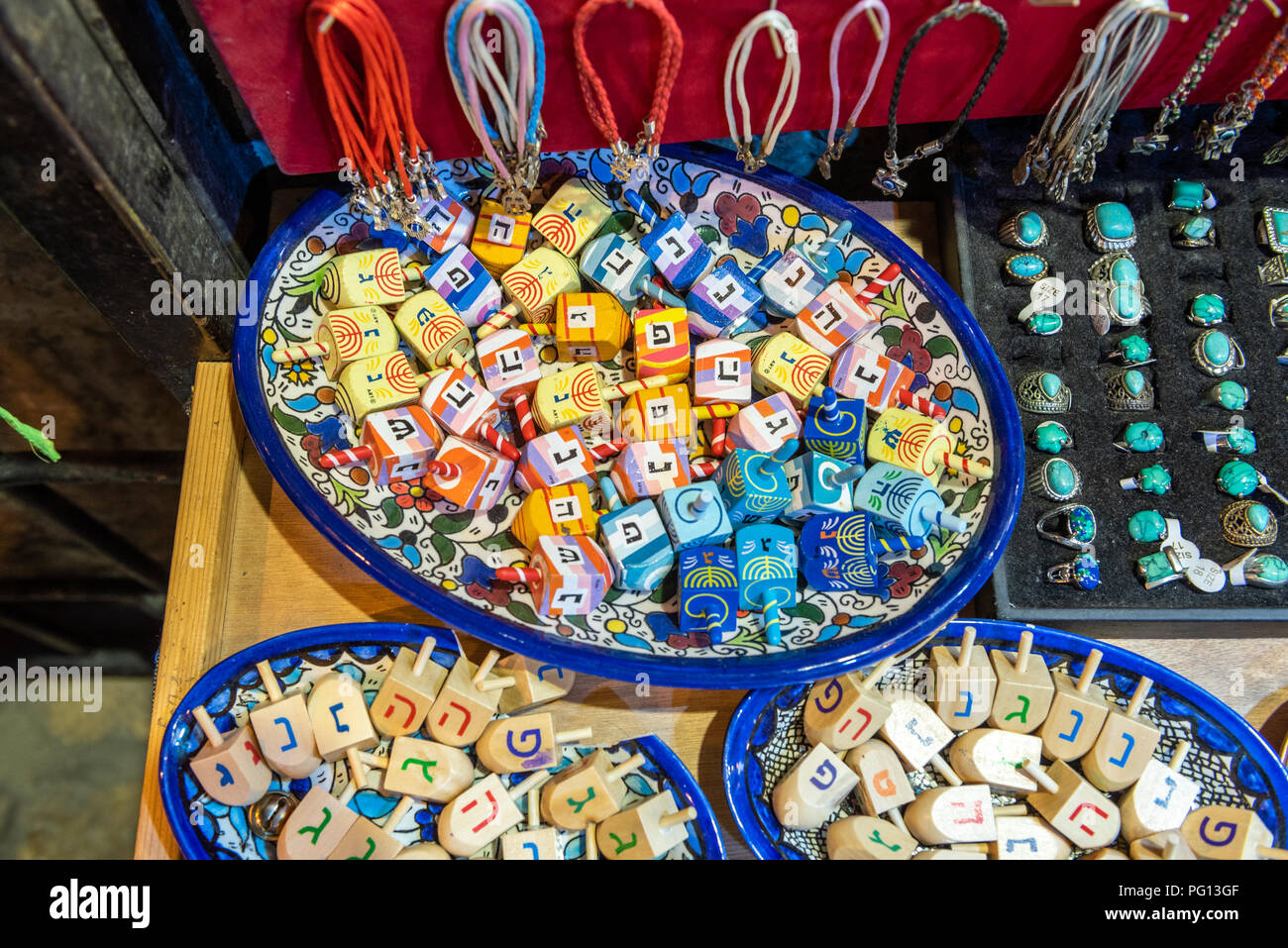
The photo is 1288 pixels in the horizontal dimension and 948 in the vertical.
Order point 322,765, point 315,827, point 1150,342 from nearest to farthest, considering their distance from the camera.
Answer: point 315,827 < point 322,765 < point 1150,342

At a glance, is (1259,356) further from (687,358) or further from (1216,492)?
(687,358)

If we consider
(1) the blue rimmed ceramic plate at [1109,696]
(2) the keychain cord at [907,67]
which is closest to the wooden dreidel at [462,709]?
(1) the blue rimmed ceramic plate at [1109,696]

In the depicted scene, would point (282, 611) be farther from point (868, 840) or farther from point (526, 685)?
point (868, 840)

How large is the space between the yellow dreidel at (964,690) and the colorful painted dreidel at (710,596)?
0.39 m

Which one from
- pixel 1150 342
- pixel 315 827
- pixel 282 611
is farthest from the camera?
pixel 1150 342

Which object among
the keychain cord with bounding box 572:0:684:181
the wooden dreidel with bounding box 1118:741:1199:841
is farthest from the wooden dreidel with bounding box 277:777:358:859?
the wooden dreidel with bounding box 1118:741:1199:841

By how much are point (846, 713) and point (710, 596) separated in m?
0.30

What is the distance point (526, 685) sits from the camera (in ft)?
5.24

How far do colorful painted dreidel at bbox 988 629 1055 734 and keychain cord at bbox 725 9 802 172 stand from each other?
0.99 m

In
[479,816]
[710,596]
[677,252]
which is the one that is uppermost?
[677,252]

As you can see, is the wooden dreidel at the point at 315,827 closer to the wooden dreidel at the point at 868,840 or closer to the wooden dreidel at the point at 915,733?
the wooden dreidel at the point at 868,840

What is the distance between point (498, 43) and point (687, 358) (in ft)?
2.02

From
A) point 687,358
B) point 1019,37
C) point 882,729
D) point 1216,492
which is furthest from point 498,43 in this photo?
point 1216,492

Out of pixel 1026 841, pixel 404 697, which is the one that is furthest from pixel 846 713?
pixel 404 697
